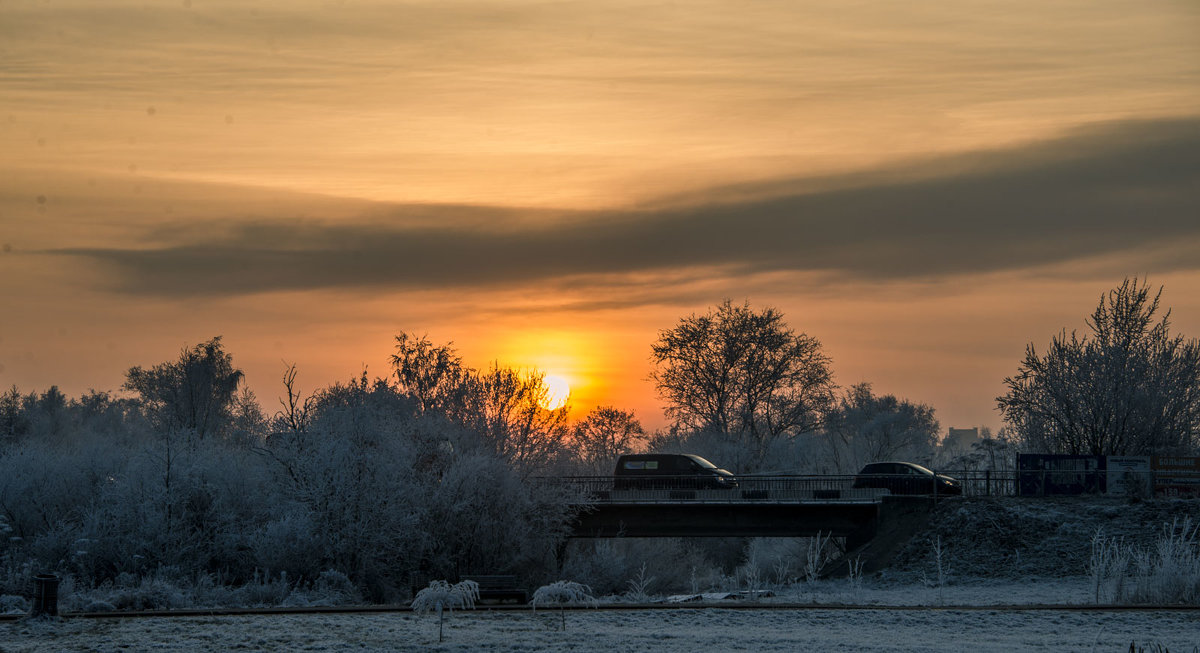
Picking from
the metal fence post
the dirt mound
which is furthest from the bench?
the dirt mound

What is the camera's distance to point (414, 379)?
65.4 meters

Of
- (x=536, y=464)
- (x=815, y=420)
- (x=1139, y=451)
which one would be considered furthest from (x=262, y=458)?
(x=815, y=420)

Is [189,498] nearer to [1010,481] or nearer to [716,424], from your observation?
[1010,481]

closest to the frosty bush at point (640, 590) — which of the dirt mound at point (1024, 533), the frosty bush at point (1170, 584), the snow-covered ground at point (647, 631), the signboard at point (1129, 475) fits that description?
the snow-covered ground at point (647, 631)

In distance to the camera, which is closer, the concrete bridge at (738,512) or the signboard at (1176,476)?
the signboard at (1176,476)

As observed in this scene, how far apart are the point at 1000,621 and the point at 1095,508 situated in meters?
20.4

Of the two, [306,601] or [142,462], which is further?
[142,462]

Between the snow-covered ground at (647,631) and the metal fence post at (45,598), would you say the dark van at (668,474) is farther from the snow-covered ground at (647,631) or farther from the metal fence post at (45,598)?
the metal fence post at (45,598)

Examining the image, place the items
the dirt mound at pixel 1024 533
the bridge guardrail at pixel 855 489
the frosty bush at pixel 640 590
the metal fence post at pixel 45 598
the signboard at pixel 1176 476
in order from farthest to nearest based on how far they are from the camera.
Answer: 1. the bridge guardrail at pixel 855 489
2. the signboard at pixel 1176 476
3. the dirt mound at pixel 1024 533
4. the frosty bush at pixel 640 590
5. the metal fence post at pixel 45 598

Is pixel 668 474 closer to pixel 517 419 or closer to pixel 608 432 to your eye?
pixel 517 419

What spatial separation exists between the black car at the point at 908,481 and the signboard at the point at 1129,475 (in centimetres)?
567

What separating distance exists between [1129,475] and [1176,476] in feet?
5.30

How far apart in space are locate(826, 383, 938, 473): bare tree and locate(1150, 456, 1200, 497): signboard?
3983 centimetres

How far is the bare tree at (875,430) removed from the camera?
9438 centimetres
